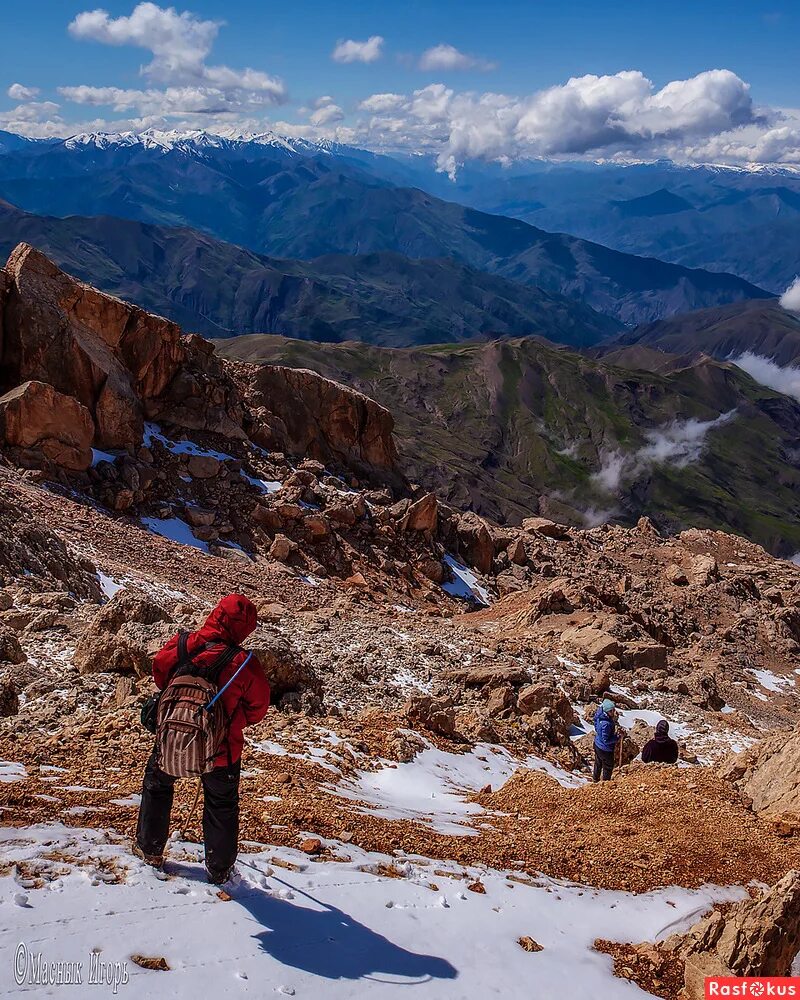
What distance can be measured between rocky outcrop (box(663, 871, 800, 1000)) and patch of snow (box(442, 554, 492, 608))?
25049mm

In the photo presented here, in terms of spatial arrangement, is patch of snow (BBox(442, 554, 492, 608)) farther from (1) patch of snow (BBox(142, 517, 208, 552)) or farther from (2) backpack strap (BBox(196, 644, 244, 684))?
(2) backpack strap (BBox(196, 644, 244, 684))

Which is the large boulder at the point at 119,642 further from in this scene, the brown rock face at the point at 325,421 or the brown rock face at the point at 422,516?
the brown rock face at the point at 325,421

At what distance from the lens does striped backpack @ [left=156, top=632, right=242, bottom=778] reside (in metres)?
5.89

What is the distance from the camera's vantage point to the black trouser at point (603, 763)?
14180 mm

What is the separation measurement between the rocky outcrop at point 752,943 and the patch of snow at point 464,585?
82.2 ft

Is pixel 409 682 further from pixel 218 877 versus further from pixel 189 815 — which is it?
pixel 218 877

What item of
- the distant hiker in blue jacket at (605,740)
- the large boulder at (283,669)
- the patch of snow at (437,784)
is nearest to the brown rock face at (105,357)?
the large boulder at (283,669)

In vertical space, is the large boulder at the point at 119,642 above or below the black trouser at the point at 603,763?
above

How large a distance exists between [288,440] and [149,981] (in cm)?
3068

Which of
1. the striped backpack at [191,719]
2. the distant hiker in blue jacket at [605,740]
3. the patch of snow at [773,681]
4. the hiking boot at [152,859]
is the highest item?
the striped backpack at [191,719]

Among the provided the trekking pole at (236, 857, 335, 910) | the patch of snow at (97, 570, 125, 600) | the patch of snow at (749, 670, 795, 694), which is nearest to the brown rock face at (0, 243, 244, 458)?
the patch of snow at (97, 570, 125, 600)

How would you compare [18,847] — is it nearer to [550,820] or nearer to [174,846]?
[174,846]

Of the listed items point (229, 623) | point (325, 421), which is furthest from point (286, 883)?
point (325, 421)

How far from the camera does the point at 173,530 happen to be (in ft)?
86.3
